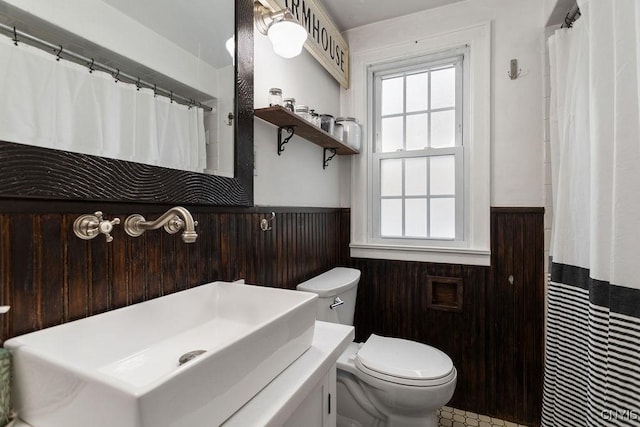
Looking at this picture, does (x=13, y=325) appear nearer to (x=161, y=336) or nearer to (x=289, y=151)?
(x=161, y=336)

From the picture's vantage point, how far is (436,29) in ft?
6.13

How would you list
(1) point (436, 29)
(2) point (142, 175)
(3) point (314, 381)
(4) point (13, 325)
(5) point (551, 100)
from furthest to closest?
(1) point (436, 29) < (5) point (551, 100) < (2) point (142, 175) < (3) point (314, 381) < (4) point (13, 325)

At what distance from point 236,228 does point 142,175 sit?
0.42 m

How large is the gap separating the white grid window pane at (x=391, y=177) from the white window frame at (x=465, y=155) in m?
0.08

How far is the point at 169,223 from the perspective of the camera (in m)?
0.73

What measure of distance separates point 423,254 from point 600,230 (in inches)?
39.2

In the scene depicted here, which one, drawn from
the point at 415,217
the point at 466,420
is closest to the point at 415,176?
the point at 415,217

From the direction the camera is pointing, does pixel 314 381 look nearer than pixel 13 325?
No

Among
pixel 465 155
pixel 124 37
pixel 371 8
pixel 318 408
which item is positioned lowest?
pixel 318 408

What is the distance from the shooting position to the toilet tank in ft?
4.68

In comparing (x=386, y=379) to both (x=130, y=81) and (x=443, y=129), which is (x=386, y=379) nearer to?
(x=130, y=81)

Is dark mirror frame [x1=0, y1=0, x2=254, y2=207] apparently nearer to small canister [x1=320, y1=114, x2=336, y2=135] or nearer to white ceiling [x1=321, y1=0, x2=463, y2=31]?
small canister [x1=320, y1=114, x2=336, y2=135]

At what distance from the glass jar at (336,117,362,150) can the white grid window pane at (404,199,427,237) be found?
0.53 metres

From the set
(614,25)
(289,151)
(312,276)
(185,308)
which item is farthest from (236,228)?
(614,25)
